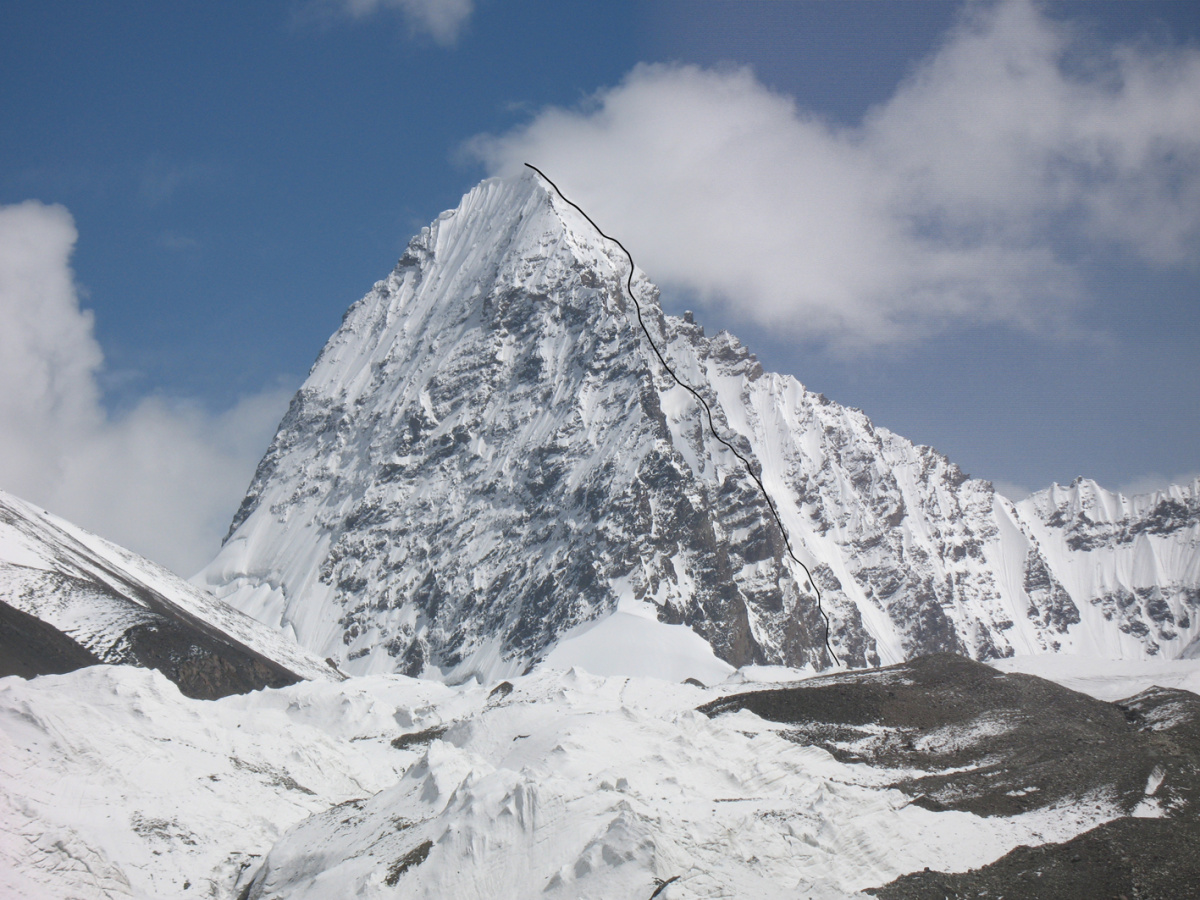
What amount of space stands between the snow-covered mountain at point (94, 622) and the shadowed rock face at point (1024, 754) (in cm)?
3663

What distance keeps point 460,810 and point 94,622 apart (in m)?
47.1

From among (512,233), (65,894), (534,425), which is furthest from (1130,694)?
(512,233)

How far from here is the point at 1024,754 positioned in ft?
109

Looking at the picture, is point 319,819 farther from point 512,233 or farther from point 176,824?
point 512,233

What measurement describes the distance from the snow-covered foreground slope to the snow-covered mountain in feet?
79.2

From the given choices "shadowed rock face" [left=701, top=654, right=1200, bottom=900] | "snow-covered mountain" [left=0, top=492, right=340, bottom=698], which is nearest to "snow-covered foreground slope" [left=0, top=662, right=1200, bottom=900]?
"shadowed rock face" [left=701, top=654, right=1200, bottom=900]

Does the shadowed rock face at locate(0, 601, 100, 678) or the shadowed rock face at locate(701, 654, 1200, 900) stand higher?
the shadowed rock face at locate(0, 601, 100, 678)

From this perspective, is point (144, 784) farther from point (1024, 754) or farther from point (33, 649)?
point (33, 649)

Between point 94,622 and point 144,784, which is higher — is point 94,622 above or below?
above

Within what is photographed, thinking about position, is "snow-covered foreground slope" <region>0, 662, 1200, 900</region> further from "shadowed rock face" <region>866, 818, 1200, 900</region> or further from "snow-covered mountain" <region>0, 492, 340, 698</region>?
"snow-covered mountain" <region>0, 492, 340, 698</region>

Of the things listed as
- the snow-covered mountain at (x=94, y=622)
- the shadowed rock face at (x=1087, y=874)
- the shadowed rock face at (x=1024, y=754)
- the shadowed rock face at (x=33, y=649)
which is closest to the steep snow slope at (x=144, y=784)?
the shadowed rock face at (x=1024, y=754)

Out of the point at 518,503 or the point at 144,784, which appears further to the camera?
the point at 518,503

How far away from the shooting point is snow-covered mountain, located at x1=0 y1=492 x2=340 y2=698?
5728 cm

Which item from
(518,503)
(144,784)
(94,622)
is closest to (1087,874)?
(144,784)
